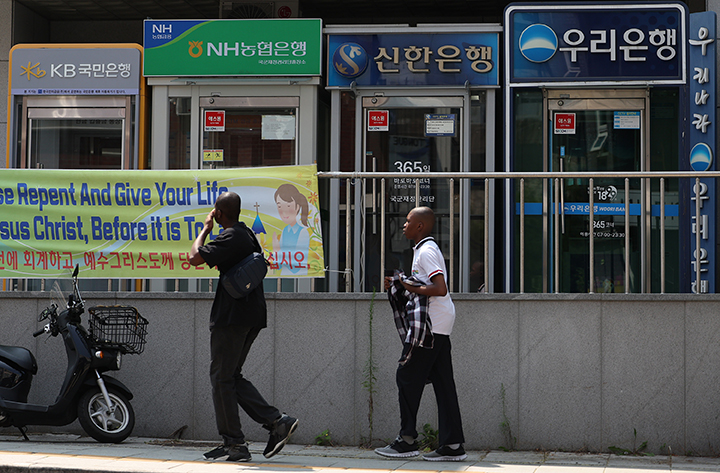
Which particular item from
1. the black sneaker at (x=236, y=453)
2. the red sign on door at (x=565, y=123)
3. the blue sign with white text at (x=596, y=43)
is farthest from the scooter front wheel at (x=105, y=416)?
the red sign on door at (x=565, y=123)

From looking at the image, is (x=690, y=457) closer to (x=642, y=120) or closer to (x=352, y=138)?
(x=642, y=120)

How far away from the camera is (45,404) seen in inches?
275

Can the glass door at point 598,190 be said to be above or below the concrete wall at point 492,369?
above

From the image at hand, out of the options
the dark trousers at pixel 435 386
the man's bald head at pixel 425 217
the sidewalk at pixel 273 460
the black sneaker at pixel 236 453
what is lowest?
the sidewalk at pixel 273 460

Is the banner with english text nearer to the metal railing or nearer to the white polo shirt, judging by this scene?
the metal railing

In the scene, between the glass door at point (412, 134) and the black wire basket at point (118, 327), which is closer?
the black wire basket at point (118, 327)

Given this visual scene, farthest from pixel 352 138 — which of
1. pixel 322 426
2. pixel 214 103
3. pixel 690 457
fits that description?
pixel 690 457

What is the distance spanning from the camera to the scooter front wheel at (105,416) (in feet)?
21.0

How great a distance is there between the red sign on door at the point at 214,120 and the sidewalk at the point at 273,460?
3664 mm

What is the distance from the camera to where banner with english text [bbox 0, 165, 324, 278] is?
6.98 metres

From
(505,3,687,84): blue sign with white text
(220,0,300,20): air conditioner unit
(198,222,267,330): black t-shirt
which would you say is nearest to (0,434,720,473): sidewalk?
(198,222,267,330): black t-shirt

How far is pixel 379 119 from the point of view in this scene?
29.6 ft

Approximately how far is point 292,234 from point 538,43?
3.59 metres

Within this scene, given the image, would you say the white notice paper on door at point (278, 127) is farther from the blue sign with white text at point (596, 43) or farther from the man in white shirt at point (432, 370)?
the man in white shirt at point (432, 370)
